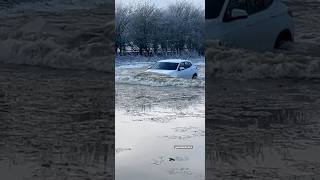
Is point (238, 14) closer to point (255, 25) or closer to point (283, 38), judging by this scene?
point (255, 25)

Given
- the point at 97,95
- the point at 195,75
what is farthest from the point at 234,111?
the point at 97,95

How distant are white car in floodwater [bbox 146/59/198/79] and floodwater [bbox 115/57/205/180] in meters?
0.05

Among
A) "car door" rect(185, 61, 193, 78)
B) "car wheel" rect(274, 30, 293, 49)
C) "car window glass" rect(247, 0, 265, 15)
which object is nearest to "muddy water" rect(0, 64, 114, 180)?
"car door" rect(185, 61, 193, 78)

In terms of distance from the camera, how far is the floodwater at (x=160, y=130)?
396cm

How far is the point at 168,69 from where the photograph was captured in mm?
4125

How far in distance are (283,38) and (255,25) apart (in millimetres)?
254

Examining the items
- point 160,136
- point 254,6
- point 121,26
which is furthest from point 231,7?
point 160,136

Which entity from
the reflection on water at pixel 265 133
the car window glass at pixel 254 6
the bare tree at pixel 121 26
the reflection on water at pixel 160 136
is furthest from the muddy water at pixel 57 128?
the car window glass at pixel 254 6

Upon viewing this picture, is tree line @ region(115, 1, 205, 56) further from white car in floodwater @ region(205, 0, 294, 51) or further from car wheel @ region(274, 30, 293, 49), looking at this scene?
car wheel @ region(274, 30, 293, 49)

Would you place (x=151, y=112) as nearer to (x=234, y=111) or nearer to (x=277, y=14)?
(x=234, y=111)

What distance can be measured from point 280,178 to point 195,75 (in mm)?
1058

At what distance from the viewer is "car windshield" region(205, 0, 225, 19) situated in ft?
13.0

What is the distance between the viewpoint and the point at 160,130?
3998mm

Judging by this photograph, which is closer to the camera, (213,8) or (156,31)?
(213,8)
